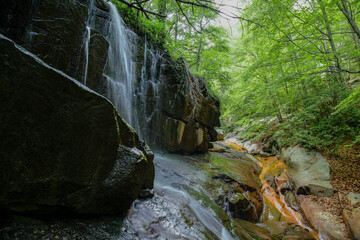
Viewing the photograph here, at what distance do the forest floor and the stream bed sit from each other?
1183 millimetres

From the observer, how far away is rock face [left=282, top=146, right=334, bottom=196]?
5.51 m

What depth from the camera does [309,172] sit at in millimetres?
6344

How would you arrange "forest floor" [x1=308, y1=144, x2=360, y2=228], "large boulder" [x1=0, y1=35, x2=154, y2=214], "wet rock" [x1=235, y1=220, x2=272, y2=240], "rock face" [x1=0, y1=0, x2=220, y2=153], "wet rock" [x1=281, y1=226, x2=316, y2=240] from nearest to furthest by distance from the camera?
"large boulder" [x1=0, y1=35, x2=154, y2=214]
"wet rock" [x1=235, y1=220, x2=272, y2=240]
"rock face" [x1=0, y1=0, x2=220, y2=153]
"wet rock" [x1=281, y1=226, x2=316, y2=240]
"forest floor" [x1=308, y1=144, x2=360, y2=228]

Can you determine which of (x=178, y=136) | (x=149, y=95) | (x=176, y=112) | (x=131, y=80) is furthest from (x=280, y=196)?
(x=131, y=80)

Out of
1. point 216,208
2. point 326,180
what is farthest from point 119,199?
point 326,180

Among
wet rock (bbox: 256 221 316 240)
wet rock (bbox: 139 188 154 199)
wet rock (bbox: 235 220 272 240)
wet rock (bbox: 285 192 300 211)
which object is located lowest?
wet rock (bbox: 256 221 316 240)

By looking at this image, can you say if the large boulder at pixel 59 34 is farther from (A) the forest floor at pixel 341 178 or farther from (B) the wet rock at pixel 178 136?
(A) the forest floor at pixel 341 178

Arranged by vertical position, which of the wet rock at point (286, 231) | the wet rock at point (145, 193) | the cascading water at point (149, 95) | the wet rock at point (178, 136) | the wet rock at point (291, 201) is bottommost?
the wet rock at point (286, 231)

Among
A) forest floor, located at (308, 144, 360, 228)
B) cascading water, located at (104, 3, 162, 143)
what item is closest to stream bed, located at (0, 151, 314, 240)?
forest floor, located at (308, 144, 360, 228)

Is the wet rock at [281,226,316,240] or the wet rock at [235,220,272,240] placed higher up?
the wet rock at [235,220,272,240]

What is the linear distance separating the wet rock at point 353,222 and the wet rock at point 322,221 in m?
0.19

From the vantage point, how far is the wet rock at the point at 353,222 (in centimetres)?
376

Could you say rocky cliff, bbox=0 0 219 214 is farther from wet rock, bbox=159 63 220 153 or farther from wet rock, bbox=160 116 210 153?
wet rock, bbox=160 116 210 153

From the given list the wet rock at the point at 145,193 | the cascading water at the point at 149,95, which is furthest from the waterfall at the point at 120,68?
the wet rock at the point at 145,193
